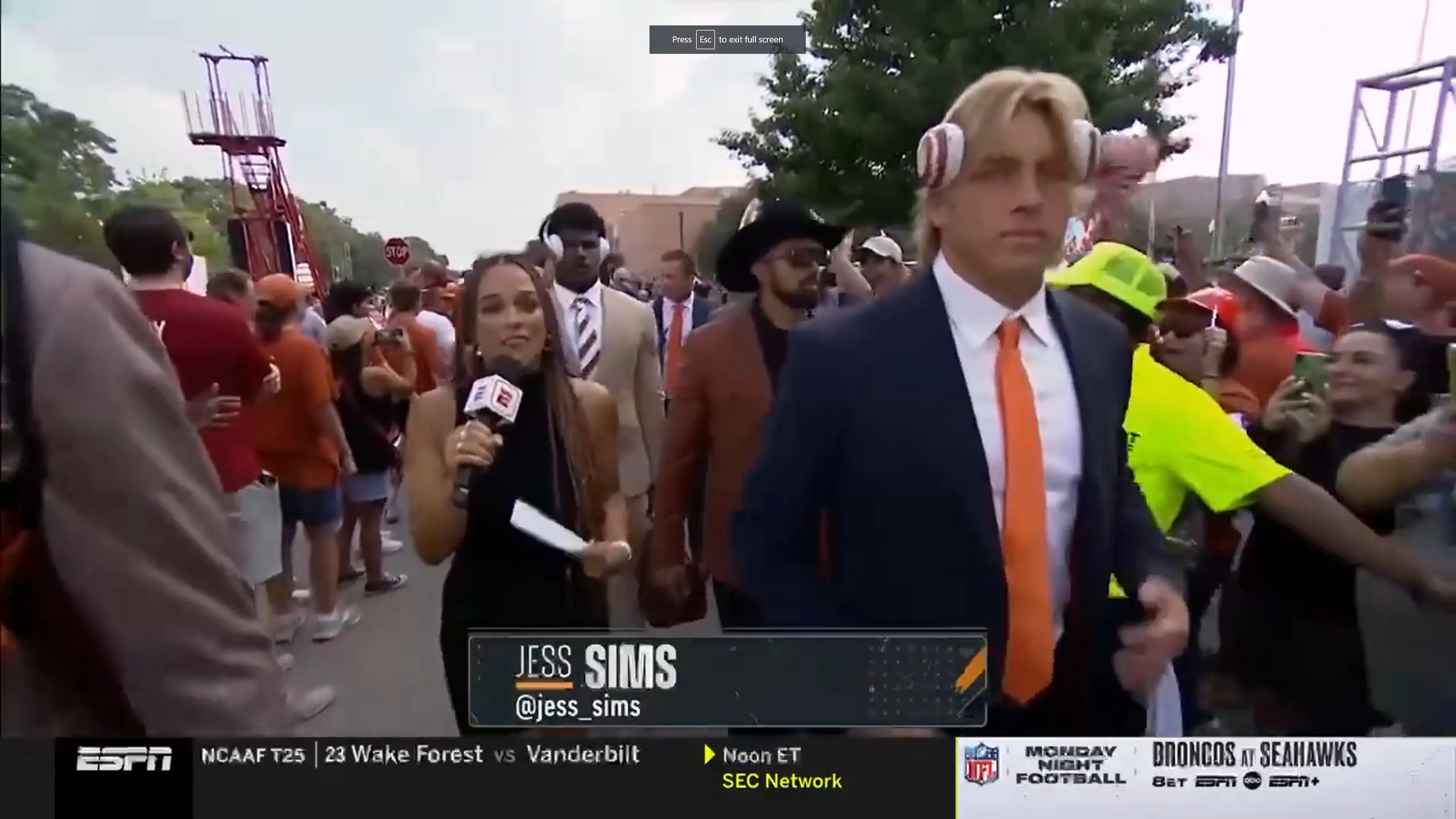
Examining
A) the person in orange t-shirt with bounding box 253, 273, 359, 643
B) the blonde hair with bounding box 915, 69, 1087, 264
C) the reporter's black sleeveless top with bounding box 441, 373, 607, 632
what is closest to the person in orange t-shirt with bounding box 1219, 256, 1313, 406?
the blonde hair with bounding box 915, 69, 1087, 264

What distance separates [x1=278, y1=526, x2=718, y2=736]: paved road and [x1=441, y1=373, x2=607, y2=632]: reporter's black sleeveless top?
0.12ft

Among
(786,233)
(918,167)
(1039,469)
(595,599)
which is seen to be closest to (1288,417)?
(1039,469)

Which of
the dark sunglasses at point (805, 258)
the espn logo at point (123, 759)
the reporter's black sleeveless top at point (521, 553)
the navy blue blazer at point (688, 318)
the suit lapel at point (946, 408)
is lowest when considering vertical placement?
the espn logo at point (123, 759)

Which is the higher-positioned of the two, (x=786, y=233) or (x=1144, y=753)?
(x=786, y=233)

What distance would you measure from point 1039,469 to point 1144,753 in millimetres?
427

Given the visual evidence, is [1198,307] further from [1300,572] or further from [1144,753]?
[1144,753]

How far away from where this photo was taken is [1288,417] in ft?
4.84

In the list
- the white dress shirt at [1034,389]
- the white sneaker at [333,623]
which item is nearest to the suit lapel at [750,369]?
the white dress shirt at [1034,389]

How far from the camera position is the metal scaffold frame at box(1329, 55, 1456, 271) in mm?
1397

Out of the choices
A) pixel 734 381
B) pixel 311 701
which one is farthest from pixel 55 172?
pixel 734 381

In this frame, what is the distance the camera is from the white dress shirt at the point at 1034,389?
1406 mm

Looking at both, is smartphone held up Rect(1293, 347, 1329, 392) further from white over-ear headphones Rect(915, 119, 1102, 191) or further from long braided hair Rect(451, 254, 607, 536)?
long braided hair Rect(451, 254, 607, 536)

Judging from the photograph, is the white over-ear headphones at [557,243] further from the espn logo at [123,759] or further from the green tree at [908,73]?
the espn logo at [123,759]

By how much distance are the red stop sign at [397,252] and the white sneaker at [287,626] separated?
1.59 ft
